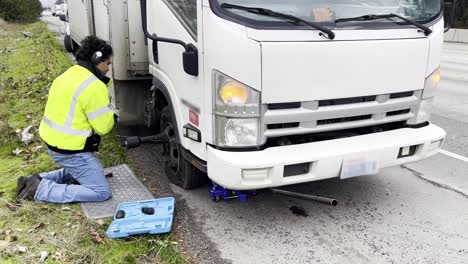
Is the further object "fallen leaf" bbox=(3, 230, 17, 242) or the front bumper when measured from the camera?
"fallen leaf" bbox=(3, 230, 17, 242)

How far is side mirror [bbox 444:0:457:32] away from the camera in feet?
12.5

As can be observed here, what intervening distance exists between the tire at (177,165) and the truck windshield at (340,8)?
134 cm

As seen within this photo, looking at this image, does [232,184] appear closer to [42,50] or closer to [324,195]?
[324,195]

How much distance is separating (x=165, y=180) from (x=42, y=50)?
974 cm

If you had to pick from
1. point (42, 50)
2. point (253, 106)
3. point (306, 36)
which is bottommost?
point (42, 50)

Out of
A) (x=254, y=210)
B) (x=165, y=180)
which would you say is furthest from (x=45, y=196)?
(x=254, y=210)

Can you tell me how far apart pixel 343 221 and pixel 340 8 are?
5.62 feet

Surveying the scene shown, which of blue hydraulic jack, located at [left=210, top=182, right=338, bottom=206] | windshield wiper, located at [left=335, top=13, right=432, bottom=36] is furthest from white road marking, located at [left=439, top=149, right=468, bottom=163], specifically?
windshield wiper, located at [left=335, top=13, right=432, bottom=36]

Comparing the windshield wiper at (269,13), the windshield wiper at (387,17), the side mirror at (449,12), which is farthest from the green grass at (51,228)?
the side mirror at (449,12)

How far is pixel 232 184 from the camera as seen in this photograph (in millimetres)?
3074

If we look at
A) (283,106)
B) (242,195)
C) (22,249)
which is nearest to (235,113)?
(283,106)

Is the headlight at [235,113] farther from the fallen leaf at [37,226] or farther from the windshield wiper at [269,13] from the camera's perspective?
the fallen leaf at [37,226]

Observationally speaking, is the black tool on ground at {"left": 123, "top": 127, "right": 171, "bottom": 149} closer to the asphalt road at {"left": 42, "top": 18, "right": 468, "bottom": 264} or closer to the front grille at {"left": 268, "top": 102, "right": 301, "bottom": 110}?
the asphalt road at {"left": 42, "top": 18, "right": 468, "bottom": 264}

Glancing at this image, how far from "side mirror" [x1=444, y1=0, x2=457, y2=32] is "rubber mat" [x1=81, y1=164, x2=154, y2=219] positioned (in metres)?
3.03
